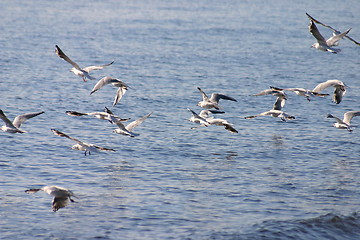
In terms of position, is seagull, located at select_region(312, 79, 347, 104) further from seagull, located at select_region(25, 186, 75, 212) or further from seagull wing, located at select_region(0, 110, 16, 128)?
seagull wing, located at select_region(0, 110, 16, 128)

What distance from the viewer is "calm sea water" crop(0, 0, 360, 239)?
60.3 feet

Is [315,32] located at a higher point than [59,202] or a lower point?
higher

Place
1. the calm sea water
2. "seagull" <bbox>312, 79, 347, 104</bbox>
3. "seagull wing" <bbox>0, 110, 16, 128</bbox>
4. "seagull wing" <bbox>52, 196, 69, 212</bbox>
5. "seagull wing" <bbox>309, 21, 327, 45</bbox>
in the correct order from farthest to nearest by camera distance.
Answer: "seagull" <bbox>312, 79, 347, 104</bbox>
"seagull wing" <bbox>309, 21, 327, 45</bbox>
"seagull wing" <bbox>0, 110, 16, 128</bbox>
the calm sea water
"seagull wing" <bbox>52, 196, 69, 212</bbox>

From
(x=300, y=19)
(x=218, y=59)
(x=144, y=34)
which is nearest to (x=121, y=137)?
(x=218, y=59)

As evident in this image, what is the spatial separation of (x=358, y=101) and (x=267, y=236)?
67.8 feet

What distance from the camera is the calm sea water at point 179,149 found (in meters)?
18.4

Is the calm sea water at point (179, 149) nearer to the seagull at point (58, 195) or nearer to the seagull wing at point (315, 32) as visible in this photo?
the seagull at point (58, 195)

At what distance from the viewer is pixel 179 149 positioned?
1033 inches

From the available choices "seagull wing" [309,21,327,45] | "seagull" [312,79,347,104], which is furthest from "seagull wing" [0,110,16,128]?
"seagull" [312,79,347,104]

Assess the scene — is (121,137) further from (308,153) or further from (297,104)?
(297,104)

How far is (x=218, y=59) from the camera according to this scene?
4959 cm

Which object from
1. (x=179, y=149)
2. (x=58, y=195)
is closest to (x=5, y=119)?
(x=58, y=195)

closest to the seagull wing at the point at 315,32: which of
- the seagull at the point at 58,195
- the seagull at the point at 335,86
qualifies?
the seagull at the point at 335,86

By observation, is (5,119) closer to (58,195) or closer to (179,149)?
(58,195)
